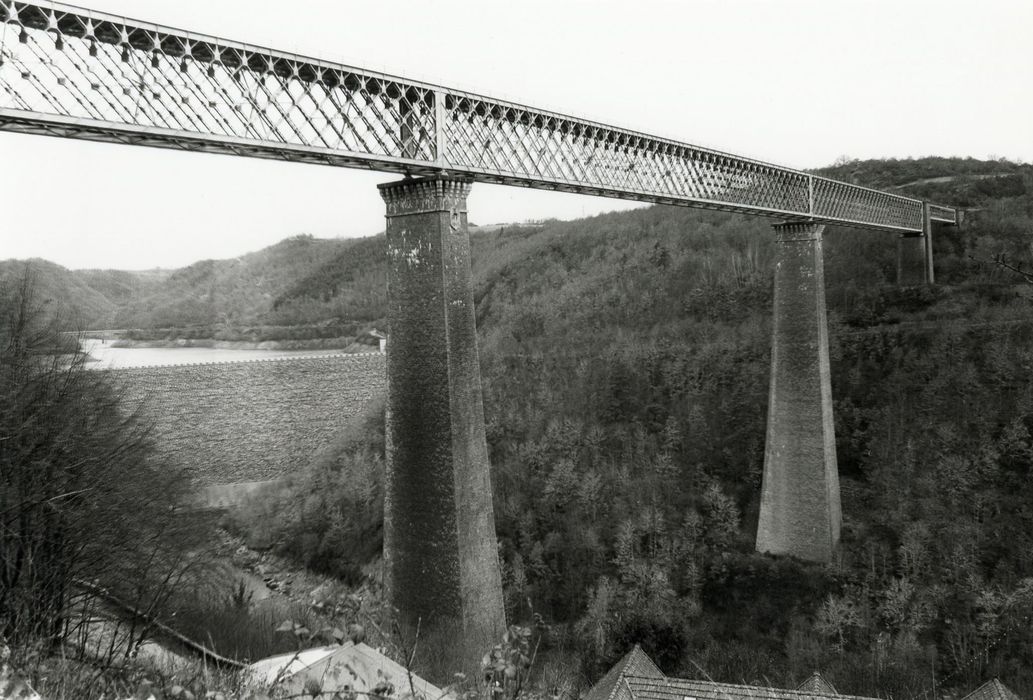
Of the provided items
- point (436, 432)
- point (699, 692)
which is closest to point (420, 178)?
point (436, 432)

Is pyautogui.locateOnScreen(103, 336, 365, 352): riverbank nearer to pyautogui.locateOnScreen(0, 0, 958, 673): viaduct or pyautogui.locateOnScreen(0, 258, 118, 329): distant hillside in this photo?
pyautogui.locateOnScreen(0, 258, 118, 329): distant hillside

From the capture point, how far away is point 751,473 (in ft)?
77.8

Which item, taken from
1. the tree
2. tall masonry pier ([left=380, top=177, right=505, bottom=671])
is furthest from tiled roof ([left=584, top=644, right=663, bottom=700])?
the tree

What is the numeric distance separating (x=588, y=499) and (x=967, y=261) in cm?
2114

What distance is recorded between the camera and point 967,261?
100 feet

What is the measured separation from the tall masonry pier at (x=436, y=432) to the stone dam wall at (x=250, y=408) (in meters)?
17.0

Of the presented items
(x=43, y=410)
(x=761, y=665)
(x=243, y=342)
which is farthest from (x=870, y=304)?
(x=243, y=342)

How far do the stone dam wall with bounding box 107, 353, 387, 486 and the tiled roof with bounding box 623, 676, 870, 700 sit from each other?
19669 millimetres

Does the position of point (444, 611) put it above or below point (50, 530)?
below

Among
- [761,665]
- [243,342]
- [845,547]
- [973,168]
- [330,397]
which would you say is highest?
[973,168]

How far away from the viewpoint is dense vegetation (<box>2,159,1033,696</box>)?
17.1 metres

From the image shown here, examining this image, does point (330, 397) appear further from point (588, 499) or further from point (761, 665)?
point (761, 665)

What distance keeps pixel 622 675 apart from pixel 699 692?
1904mm

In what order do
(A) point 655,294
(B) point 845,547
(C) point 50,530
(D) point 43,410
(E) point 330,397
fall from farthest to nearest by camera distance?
(A) point 655,294
(E) point 330,397
(B) point 845,547
(D) point 43,410
(C) point 50,530
